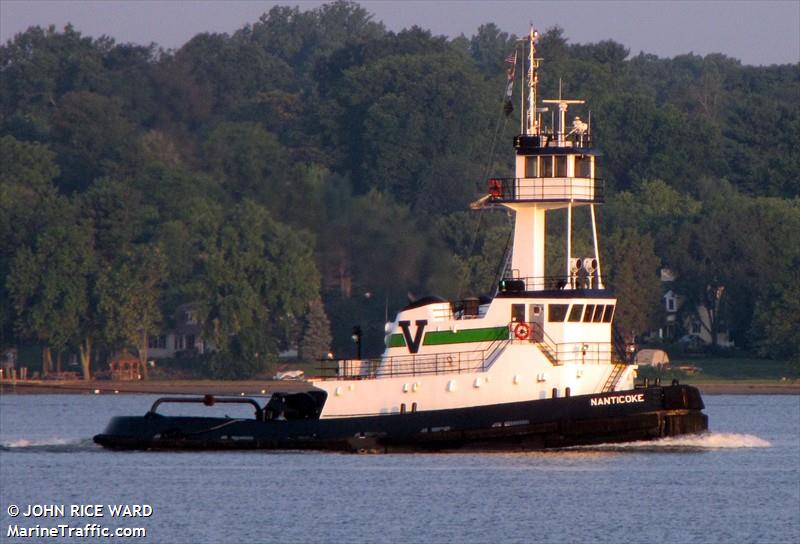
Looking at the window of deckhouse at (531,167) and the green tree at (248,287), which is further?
the green tree at (248,287)

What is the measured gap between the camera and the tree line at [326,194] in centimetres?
9619

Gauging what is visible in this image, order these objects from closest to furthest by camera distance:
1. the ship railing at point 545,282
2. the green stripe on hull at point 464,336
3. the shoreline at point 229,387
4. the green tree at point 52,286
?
1. the green stripe on hull at point 464,336
2. the ship railing at point 545,282
3. the shoreline at point 229,387
4. the green tree at point 52,286

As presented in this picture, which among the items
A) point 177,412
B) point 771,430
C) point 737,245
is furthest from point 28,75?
point 771,430

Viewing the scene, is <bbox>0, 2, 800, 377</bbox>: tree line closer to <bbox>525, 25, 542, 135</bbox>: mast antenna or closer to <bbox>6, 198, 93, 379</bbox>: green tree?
→ <bbox>6, 198, 93, 379</bbox>: green tree

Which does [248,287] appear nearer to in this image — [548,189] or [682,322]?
[682,322]

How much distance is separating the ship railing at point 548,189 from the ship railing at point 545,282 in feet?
6.47

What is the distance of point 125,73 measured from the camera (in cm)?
14500

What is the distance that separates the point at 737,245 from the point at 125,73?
186 ft

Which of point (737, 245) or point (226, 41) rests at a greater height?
point (226, 41)

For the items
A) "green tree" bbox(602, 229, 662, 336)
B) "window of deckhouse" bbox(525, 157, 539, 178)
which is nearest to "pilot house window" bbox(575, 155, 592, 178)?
"window of deckhouse" bbox(525, 157, 539, 178)

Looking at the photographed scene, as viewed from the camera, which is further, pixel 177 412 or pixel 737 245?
pixel 737 245

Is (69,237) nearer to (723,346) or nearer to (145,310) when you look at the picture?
(145,310)

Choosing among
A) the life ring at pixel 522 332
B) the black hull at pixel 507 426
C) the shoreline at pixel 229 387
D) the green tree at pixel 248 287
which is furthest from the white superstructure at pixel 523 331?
the green tree at pixel 248 287

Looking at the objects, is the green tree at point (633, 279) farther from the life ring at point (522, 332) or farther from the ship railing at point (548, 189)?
the life ring at point (522, 332)
